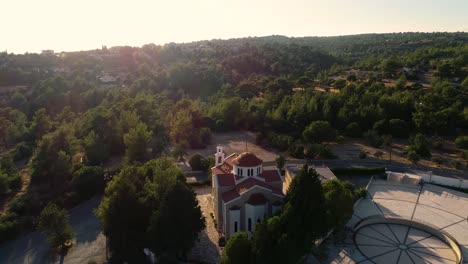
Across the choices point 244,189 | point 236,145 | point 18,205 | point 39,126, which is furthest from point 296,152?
point 39,126

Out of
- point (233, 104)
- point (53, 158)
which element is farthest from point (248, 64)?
point (53, 158)

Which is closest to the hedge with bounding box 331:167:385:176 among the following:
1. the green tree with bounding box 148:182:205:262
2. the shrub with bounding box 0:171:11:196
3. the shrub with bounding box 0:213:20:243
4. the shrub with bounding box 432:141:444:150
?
the shrub with bounding box 432:141:444:150

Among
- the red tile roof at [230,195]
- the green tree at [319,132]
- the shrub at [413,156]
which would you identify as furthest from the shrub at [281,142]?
the red tile roof at [230,195]

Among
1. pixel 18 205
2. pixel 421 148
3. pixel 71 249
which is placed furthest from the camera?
pixel 421 148

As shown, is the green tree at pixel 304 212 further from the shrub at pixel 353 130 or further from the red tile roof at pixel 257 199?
the shrub at pixel 353 130

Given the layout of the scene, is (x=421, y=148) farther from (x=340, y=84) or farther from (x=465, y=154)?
(x=340, y=84)

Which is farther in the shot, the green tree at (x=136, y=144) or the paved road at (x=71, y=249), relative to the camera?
the green tree at (x=136, y=144)

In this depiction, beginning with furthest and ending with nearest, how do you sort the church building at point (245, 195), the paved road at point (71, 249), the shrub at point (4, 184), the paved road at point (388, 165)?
the paved road at point (388, 165)
the shrub at point (4, 184)
the paved road at point (71, 249)
the church building at point (245, 195)

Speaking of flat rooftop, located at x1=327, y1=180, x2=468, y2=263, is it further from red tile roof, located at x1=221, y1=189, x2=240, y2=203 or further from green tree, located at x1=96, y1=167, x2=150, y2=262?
green tree, located at x1=96, y1=167, x2=150, y2=262
